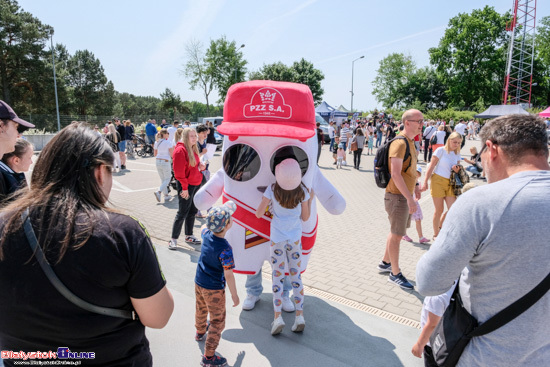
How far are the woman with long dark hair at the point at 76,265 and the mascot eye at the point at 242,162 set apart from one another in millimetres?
1948

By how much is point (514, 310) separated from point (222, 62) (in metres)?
48.2

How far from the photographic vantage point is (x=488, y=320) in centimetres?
147

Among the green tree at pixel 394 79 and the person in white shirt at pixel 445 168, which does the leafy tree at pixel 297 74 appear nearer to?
the green tree at pixel 394 79

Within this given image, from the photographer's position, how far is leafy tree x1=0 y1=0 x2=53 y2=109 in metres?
30.7

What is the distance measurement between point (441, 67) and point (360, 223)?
51.1 meters

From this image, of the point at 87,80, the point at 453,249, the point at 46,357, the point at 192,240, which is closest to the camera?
the point at 46,357

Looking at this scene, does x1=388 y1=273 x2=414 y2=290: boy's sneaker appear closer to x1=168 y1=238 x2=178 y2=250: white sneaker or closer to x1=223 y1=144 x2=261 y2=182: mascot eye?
x1=223 y1=144 x2=261 y2=182: mascot eye

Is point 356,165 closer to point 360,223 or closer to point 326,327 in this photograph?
point 360,223

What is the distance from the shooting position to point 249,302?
12.3 ft

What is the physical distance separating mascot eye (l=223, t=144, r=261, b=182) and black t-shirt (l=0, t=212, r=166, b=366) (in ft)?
6.67

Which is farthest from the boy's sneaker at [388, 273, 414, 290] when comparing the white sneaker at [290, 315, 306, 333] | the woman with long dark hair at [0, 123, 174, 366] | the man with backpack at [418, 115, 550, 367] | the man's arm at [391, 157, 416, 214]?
the woman with long dark hair at [0, 123, 174, 366]

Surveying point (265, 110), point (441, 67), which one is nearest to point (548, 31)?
point (441, 67)

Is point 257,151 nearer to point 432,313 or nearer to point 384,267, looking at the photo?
point 432,313

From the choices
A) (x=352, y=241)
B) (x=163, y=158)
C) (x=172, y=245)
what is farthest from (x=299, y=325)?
(x=163, y=158)
